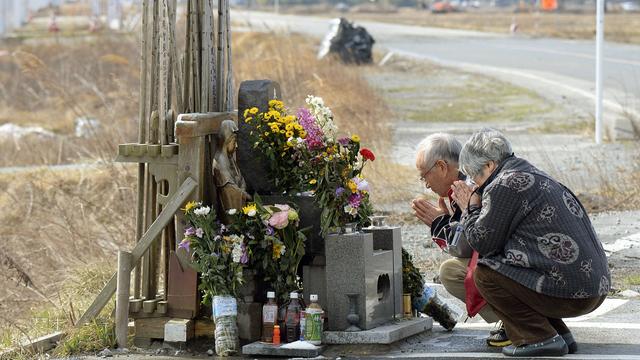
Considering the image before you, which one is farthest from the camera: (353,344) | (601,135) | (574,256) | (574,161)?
(601,135)

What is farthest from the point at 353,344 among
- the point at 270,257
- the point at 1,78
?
the point at 1,78

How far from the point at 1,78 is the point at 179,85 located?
23.9m

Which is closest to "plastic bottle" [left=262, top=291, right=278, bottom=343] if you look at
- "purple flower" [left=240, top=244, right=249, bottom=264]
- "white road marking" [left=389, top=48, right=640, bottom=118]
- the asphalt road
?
"purple flower" [left=240, top=244, right=249, bottom=264]

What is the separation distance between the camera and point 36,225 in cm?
1488

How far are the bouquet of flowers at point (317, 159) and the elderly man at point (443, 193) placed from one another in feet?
1.47

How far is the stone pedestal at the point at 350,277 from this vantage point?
7.66 meters

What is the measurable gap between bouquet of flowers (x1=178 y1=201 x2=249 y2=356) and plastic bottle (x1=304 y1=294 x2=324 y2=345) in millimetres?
451

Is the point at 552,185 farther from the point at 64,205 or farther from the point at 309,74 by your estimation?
the point at 309,74

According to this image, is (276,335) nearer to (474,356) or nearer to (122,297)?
(122,297)

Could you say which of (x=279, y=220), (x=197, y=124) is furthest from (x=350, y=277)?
(x=197, y=124)

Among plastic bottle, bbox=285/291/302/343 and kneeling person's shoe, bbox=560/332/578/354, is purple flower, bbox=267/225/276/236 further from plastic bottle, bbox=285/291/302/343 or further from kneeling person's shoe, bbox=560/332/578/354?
kneeling person's shoe, bbox=560/332/578/354

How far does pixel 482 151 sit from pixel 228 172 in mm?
1672

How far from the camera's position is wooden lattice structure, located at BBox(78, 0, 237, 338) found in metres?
→ 7.95

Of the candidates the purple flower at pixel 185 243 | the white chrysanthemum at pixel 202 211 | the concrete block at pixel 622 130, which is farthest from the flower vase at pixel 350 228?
the concrete block at pixel 622 130
